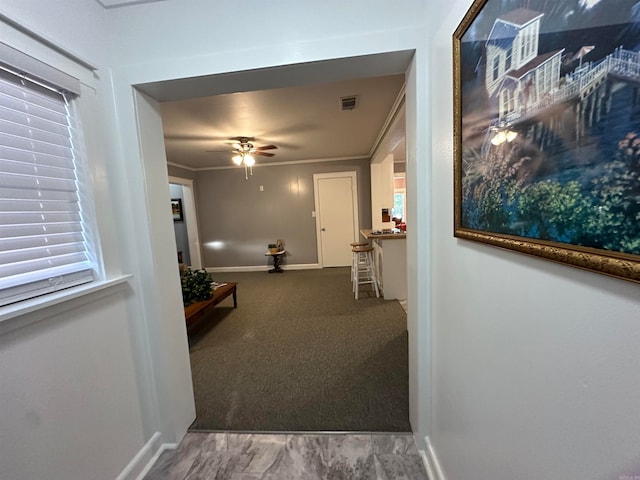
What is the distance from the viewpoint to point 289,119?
2.95 metres

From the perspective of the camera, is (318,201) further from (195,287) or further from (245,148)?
(195,287)

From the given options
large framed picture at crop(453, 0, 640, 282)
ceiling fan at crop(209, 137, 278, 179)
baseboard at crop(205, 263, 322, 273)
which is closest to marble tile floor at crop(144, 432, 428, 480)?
large framed picture at crop(453, 0, 640, 282)

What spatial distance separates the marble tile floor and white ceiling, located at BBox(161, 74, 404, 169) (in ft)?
7.50

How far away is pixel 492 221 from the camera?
736 mm

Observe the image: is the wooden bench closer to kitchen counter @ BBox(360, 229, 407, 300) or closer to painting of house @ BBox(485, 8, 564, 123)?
kitchen counter @ BBox(360, 229, 407, 300)

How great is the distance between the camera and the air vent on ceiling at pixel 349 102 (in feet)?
8.09

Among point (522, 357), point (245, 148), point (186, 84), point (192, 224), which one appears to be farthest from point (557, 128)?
point (192, 224)

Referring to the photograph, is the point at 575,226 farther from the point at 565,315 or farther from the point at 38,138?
the point at 38,138

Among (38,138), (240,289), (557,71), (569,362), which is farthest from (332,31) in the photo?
(240,289)

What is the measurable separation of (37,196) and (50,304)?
0.44 m

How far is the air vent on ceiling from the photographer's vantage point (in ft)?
8.09

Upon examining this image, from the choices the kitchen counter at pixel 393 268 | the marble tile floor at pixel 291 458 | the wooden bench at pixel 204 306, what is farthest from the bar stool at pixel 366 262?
the marble tile floor at pixel 291 458

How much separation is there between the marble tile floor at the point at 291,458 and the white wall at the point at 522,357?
1.02 ft

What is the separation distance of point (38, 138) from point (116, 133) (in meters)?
0.33
